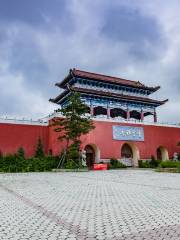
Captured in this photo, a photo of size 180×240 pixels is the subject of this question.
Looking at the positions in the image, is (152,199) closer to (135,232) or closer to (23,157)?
(135,232)

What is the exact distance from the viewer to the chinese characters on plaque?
3000 cm

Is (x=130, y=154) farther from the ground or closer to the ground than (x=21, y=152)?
closer to the ground

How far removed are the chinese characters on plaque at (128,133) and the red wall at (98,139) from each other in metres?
0.44

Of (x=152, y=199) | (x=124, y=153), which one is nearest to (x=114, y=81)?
(x=124, y=153)

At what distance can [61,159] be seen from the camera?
24656mm

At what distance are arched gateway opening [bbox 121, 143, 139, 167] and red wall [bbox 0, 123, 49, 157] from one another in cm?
863

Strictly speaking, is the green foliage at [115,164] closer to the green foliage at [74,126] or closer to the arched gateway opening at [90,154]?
the arched gateway opening at [90,154]

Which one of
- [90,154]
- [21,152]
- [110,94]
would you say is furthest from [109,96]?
[21,152]

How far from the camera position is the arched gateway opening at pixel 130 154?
30908mm

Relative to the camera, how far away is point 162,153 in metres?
33.3

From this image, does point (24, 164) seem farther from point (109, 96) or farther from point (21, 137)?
point (109, 96)

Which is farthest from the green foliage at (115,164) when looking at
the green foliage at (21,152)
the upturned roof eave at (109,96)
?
the green foliage at (21,152)

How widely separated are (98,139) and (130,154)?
5.10 metres

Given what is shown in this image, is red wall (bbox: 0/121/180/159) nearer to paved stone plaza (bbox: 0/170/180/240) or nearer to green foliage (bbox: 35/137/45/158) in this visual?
green foliage (bbox: 35/137/45/158)
